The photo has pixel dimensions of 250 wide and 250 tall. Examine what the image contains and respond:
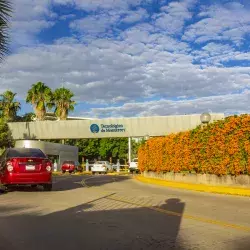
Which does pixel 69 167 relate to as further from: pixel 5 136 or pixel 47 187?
pixel 47 187

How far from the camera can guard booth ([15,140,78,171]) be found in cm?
4450

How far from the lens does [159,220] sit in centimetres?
945

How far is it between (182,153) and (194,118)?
21.2 m

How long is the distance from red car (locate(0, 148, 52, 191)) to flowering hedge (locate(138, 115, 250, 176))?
7107 mm

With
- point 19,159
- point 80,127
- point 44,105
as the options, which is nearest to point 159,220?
point 19,159

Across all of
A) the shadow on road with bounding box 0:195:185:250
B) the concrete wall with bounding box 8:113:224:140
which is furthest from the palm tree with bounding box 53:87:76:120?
the shadow on road with bounding box 0:195:185:250

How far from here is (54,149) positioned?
51.4 metres

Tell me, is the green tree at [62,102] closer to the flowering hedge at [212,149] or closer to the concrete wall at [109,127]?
the concrete wall at [109,127]

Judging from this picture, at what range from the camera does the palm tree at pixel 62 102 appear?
58.4 meters

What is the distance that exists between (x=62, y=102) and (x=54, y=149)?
31.0 feet

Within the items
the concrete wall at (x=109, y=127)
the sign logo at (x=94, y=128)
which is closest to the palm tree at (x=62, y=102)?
the concrete wall at (x=109, y=127)

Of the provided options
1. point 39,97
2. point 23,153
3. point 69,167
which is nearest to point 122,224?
point 23,153

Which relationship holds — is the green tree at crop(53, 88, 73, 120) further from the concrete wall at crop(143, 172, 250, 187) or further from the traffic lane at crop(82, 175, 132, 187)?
the concrete wall at crop(143, 172, 250, 187)

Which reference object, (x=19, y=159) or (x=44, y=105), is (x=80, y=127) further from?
(x=19, y=159)
